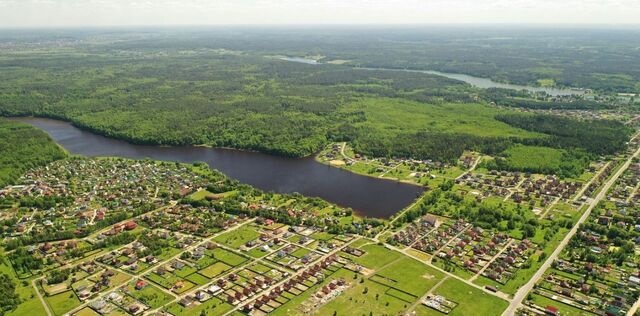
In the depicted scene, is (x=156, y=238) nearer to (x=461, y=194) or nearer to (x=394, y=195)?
(x=394, y=195)

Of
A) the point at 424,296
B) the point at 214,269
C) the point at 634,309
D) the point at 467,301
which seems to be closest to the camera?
the point at 634,309

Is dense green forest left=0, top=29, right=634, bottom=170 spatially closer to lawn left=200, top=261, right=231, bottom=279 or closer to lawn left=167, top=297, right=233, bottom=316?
lawn left=200, top=261, right=231, bottom=279

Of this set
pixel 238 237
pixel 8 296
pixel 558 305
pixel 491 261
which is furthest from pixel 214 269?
pixel 558 305

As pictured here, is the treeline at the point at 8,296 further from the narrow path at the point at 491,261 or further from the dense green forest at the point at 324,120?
the dense green forest at the point at 324,120

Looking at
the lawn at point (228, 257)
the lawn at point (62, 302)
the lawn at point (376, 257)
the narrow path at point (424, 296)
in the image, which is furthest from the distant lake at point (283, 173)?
the lawn at point (62, 302)

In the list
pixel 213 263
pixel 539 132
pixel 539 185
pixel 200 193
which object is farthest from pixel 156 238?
pixel 539 132

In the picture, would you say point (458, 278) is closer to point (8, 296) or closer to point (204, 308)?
point (204, 308)

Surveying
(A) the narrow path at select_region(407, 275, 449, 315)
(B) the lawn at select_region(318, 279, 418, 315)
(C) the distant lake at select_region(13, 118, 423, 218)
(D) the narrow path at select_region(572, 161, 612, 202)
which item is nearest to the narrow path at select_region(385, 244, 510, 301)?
(A) the narrow path at select_region(407, 275, 449, 315)
